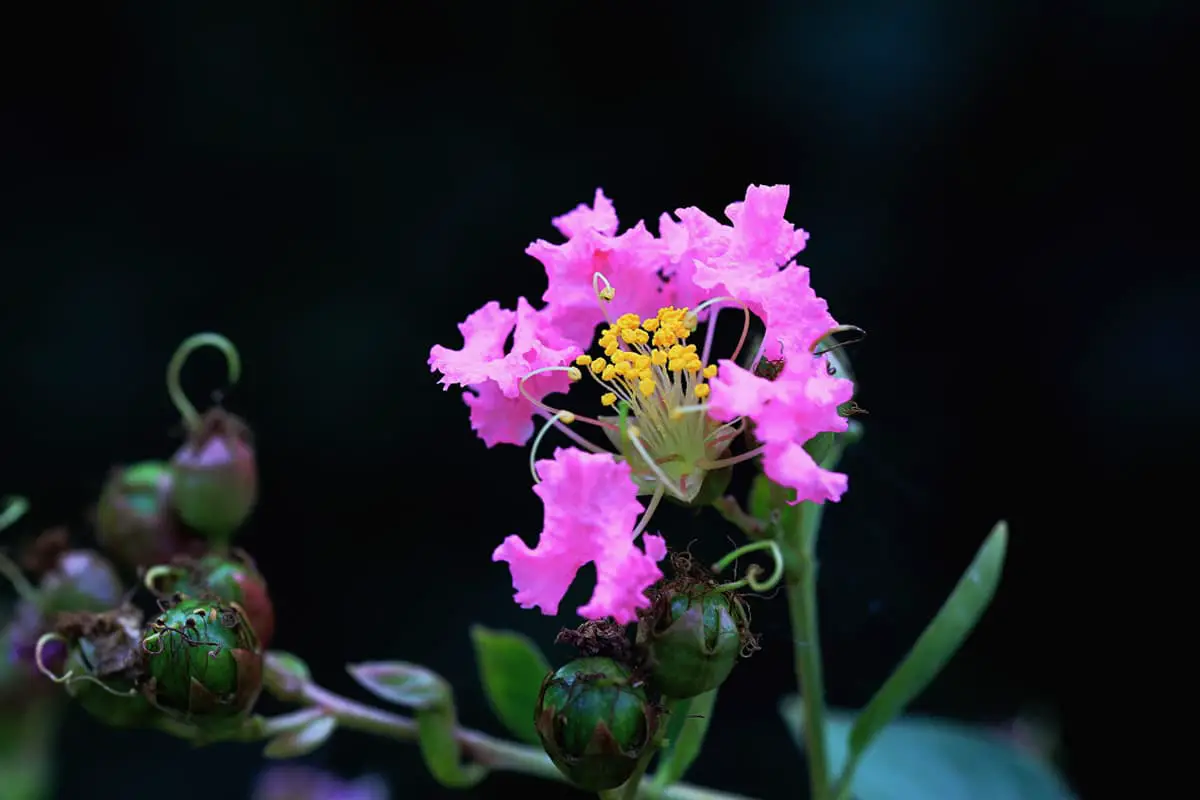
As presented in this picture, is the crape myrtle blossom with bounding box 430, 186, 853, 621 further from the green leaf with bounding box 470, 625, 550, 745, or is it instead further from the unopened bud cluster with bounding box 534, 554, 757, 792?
the green leaf with bounding box 470, 625, 550, 745

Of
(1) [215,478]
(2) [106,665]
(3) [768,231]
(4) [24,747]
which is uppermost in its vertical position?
(3) [768,231]

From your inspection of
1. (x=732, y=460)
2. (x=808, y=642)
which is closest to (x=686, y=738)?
(x=808, y=642)

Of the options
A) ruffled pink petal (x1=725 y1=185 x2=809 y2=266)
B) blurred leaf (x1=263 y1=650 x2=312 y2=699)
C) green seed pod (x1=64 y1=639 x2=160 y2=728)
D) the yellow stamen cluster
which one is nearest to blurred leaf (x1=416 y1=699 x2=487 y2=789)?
blurred leaf (x1=263 y1=650 x2=312 y2=699)

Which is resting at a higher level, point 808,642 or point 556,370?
point 556,370

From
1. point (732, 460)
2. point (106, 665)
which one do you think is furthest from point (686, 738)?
point (106, 665)

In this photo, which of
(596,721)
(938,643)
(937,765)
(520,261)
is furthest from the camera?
(520,261)

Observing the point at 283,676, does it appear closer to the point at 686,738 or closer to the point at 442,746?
the point at 442,746

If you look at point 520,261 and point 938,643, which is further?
point 520,261

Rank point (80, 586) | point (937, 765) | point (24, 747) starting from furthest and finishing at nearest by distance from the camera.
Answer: point (24, 747) < point (937, 765) < point (80, 586)
